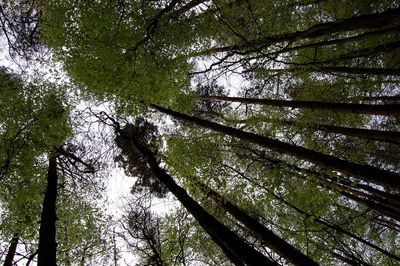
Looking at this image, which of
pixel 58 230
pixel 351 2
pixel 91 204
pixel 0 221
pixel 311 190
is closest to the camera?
pixel 311 190


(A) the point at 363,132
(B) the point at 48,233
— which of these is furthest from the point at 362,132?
(B) the point at 48,233

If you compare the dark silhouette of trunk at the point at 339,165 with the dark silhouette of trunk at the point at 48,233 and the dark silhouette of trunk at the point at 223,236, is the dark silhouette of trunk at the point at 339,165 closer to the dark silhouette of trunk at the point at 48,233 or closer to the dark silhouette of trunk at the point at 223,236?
the dark silhouette of trunk at the point at 223,236

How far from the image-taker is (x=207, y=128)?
26.5 feet

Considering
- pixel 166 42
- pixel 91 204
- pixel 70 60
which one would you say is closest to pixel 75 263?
pixel 91 204

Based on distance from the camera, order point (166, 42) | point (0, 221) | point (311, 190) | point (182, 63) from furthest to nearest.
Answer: point (182, 63) → point (0, 221) → point (166, 42) → point (311, 190)

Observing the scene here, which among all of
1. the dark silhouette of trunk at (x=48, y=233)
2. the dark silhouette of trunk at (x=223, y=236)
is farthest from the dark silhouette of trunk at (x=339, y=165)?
the dark silhouette of trunk at (x=48, y=233)

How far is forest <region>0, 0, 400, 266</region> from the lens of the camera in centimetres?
495

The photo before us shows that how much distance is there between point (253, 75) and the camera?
9.30m

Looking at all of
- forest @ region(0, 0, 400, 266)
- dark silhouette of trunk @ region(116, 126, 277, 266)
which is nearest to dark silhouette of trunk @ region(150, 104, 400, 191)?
forest @ region(0, 0, 400, 266)

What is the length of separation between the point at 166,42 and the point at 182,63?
1.10 meters

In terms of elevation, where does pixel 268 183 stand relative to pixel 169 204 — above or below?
below

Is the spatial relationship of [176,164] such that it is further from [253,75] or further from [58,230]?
[58,230]

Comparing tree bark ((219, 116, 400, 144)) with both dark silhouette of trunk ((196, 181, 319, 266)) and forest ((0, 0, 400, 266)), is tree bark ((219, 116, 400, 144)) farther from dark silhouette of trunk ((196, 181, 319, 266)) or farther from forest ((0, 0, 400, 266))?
dark silhouette of trunk ((196, 181, 319, 266))

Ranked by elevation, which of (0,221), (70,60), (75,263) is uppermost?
(70,60)
